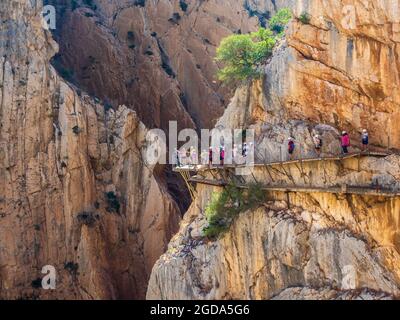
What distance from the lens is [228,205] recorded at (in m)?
30.5

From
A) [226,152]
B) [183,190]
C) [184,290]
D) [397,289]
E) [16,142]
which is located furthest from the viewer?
[183,190]

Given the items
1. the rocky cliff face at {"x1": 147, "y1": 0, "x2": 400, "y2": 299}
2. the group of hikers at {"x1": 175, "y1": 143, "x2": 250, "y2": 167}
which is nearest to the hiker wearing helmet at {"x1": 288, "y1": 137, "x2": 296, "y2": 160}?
the rocky cliff face at {"x1": 147, "y1": 0, "x2": 400, "y2": 299}

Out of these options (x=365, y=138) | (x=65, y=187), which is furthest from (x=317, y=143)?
(x=65, y=187)

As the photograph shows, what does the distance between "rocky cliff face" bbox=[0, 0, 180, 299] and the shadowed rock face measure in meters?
4.11

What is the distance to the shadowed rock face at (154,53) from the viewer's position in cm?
5050

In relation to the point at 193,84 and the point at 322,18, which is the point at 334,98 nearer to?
the point at 322,18

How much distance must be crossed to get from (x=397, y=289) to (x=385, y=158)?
15.1 feet

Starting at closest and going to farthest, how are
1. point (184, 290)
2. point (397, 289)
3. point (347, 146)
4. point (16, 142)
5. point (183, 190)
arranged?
point (397, 289)
point (347, 146)
point (184, 290)
point (16, 142)
point (183, 190)

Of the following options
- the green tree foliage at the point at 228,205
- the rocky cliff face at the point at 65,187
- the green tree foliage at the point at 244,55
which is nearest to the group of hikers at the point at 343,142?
the green tree foliage at the point at 228,205

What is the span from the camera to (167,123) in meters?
50.0

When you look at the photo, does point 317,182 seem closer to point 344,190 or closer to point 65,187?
point 344,190

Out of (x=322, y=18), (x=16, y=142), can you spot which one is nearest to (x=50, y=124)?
(x=16, y=142)

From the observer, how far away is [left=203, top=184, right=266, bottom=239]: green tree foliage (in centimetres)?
2920

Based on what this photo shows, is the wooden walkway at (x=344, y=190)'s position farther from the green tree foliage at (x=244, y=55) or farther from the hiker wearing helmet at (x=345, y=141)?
the green tree foliage at (x=244, y=55)
